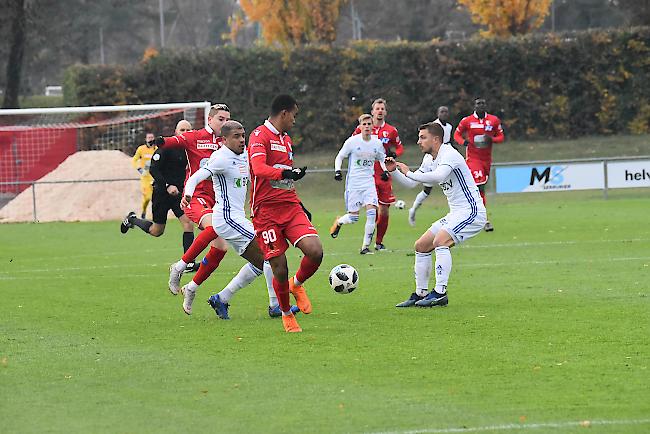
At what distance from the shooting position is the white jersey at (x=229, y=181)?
12.5 m

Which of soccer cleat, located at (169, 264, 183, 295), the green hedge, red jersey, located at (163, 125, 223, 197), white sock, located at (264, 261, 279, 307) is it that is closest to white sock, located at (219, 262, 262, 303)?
white sock, located at (264, 261, 279, 307)

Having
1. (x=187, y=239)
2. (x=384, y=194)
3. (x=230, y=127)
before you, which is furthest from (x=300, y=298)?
(x=384, y=194)

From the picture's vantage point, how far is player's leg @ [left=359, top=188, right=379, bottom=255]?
19797mm

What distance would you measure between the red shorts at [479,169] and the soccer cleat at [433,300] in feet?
34.4

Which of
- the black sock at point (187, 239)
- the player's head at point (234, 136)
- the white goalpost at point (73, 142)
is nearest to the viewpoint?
the player's head at point (234, 136)

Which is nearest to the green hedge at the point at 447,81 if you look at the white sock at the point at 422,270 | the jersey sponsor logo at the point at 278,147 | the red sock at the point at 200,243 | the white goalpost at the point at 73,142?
the white goalpost at the point at 73,142

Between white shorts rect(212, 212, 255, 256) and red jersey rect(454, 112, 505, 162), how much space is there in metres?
11.8

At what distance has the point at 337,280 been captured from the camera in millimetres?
12867

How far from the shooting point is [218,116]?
575 inches

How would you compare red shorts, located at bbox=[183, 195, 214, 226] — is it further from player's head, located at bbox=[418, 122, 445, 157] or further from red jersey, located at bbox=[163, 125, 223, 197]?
player's head, located at bbox=[418, 122, 445, 157]

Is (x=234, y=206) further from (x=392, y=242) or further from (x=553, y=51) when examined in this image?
(x=553, y=51)

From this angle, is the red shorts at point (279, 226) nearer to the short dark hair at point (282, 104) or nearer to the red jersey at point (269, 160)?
the red jersey at point (269, 160)

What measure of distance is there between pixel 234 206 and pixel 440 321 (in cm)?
233

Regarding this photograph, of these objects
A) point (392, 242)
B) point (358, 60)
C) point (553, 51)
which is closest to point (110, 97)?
point (358, 60)
